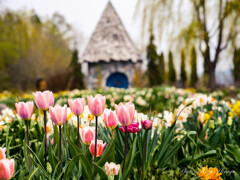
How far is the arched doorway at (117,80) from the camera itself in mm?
10125

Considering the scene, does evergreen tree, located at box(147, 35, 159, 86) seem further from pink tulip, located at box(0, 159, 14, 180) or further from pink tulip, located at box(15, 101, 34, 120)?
pink tulip, located at box(0, 159, 14, 180)

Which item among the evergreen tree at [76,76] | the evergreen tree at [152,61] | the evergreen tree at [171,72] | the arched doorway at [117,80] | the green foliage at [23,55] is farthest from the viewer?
the green foliage at [23,55]

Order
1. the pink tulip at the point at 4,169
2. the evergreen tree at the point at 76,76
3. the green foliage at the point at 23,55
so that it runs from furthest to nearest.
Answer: the green foliage at the point at 23,55 < the evergreen tree at the point at 76,76 < the pink tulip at the point at 4,169

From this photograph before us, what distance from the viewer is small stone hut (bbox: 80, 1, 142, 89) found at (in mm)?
9766

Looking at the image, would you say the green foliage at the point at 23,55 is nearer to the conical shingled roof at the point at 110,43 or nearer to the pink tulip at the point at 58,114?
the conical shingled roof at the point at 110,43

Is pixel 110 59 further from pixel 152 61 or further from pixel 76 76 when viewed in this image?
pixel 76 76

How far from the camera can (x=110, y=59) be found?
9781mm

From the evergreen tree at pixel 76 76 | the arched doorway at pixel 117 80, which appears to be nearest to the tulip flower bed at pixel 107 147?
the arched doorway at pixel 117 80

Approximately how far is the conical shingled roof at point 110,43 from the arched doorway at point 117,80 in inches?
33.8

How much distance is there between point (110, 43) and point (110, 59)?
3.00ft

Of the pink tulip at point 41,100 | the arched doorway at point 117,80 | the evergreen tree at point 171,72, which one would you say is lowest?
the pink tulip at point 41,100

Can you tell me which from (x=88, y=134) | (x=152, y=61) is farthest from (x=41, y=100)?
(x=152, y=61)

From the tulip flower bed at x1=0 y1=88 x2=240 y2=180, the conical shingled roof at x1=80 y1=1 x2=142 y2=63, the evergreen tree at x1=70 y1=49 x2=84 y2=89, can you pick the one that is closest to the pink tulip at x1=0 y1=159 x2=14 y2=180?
the tulip flower bed at x1=0 y1=88 x2=240 y2=180

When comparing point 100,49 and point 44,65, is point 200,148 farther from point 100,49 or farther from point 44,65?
point 44,65
